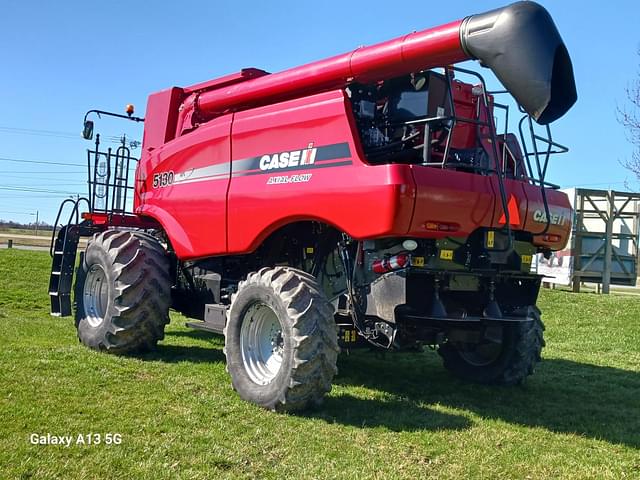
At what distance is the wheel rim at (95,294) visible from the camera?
850 cm

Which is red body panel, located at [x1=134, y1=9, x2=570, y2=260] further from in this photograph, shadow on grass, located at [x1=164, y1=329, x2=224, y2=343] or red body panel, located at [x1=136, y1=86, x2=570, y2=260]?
shadow on grass, located at [x1=164, y1=329, x2=224, y2=343]

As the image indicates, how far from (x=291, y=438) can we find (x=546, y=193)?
3659 millimetres

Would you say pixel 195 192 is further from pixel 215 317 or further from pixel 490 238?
pixel 490 238

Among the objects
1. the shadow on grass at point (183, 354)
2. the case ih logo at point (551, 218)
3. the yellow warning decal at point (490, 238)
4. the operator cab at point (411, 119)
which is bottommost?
the shadow on grass at point (183, 354)

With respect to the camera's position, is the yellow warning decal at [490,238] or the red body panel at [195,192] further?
the red body panel at [195,192]

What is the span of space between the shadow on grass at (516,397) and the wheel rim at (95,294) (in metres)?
3.17

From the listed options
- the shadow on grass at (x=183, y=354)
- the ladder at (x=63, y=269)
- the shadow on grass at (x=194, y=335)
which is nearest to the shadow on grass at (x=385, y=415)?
the shadow on grass at (x=183, y=354)

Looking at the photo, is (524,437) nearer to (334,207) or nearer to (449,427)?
(449,427)

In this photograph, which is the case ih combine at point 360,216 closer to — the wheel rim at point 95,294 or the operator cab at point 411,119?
the operator cab at point 411,119

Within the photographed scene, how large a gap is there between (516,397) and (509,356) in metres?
0.51

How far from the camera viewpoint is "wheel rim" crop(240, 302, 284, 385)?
6254 mm

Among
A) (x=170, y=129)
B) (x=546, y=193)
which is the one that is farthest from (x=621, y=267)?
(x=170, y=129)

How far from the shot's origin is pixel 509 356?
7.29 m

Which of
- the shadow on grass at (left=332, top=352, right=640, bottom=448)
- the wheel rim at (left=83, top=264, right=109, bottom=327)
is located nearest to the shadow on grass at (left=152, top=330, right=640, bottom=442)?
the shadow on grass at (left=332, top=352, right=640, bottom=448)
